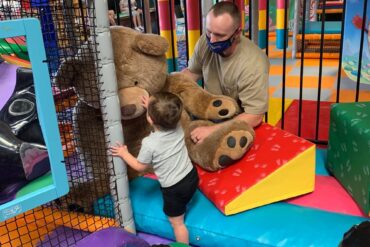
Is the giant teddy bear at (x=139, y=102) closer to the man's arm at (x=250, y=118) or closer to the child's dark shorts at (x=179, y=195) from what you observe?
the man's arm at (x=250, y=118)

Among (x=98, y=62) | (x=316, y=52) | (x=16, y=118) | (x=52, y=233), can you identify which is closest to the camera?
(x=16, y=118)

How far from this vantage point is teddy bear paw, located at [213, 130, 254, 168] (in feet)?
5.35

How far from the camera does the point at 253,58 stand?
182 cm

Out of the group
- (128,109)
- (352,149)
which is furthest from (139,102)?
(352,149)

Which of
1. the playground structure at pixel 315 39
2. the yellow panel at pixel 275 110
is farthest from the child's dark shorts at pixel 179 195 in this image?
the playground structure at pixel 315 39

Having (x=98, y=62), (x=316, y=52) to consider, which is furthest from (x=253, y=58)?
(x=316, y=52)

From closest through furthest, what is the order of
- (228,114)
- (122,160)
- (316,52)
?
(122,160) < (228,114) < (316,52)

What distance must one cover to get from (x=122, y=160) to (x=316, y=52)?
4284 mm

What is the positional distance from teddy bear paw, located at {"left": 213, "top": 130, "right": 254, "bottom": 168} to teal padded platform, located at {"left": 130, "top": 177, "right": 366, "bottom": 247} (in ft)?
0.57

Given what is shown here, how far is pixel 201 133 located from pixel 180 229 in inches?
16.8

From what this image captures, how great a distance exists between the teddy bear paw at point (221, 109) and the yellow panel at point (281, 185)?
1.15ft

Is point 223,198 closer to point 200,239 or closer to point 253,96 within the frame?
point 200,239

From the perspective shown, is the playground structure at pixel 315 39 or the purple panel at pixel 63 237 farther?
the playground structure at pixel 315 39

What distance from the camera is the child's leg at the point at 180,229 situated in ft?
4.98
